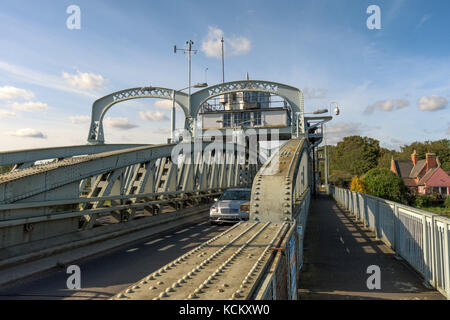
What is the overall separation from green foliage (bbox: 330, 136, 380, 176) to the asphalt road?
283 ft

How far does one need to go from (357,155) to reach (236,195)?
8369 cm

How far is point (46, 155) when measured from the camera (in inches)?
464

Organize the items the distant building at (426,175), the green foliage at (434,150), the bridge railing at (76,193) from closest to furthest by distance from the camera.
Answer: the bridge railing at (76,193) → the distant building at (426,175) → the green foliage at (434,150)

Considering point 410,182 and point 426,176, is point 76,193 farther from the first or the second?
point 410,182

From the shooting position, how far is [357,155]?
88.8 metres

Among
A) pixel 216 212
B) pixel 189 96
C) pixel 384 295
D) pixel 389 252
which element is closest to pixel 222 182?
pixel 189 96

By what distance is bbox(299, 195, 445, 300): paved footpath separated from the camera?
17.6 feet

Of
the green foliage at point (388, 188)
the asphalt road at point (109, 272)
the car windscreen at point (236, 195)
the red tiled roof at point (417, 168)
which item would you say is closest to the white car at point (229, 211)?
the car windscreen at point (236, 195)

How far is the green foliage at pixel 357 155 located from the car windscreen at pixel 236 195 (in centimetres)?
8007

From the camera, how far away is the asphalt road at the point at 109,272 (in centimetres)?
533

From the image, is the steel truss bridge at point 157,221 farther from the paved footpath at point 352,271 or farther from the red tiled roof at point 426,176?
the red tiled roof at point 426,176

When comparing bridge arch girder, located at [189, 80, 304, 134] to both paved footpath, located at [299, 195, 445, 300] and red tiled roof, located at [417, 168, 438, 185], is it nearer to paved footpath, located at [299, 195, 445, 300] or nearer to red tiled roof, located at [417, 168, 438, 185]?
paved footpath, located at [299, 195, 445, 300]
